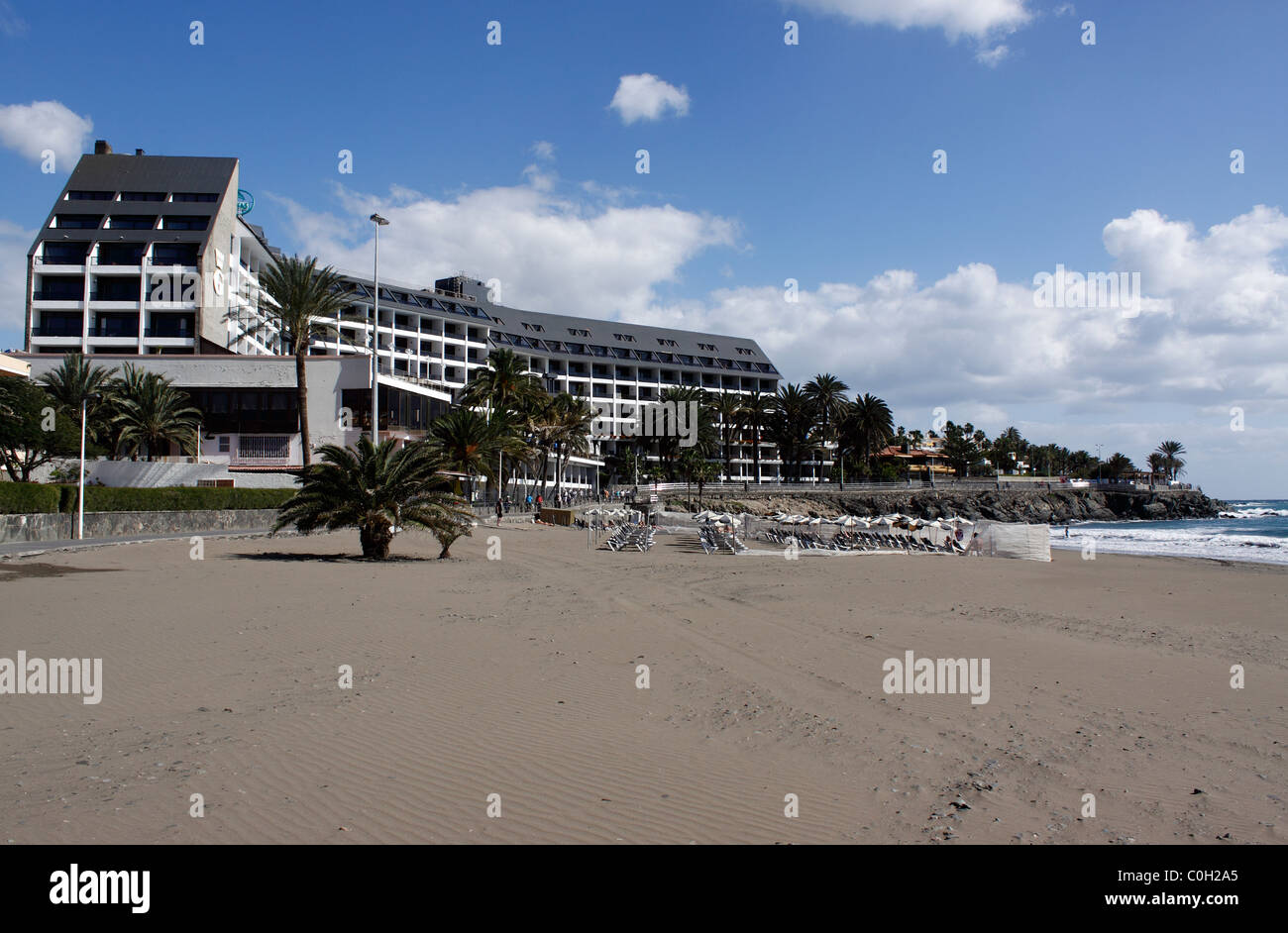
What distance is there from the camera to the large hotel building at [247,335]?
155ft

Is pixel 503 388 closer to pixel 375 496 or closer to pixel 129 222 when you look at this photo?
pixel 129 222

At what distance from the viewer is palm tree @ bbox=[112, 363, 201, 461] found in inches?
1585

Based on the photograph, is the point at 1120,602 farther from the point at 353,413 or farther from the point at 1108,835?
the point at 353,413

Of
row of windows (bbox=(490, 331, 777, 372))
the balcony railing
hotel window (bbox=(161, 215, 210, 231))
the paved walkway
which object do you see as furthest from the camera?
row of windows (bbox=(490, 331, 777, 372))

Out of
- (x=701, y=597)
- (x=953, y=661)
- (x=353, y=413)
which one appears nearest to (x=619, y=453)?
(x=353, y=413)

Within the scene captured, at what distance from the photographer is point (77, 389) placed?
39656mm

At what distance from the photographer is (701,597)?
15.9m

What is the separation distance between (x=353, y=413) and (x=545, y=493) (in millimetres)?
33336

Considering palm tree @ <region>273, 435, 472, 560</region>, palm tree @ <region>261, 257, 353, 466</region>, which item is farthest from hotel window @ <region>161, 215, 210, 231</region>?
palm tree @ <region>273, 435, 472, 560</region>

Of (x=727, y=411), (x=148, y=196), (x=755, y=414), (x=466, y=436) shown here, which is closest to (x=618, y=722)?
(x=466, y=436)

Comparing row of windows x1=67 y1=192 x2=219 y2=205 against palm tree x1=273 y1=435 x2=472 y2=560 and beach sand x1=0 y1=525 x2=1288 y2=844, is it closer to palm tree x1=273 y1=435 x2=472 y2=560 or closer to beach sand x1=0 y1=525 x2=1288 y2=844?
palm tree x1=273 y1=435 x2=472 y2=560

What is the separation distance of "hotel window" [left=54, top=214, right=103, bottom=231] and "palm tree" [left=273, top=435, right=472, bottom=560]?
59341mm

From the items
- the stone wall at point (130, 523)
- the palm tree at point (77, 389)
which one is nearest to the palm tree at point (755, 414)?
the palm tree at point (77, 389)

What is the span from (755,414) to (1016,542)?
65.5 m
